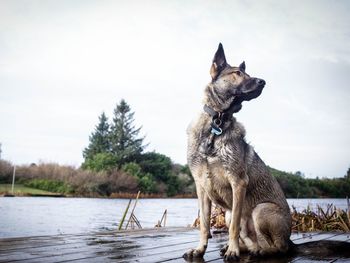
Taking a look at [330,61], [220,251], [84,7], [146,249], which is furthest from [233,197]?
[330,61]

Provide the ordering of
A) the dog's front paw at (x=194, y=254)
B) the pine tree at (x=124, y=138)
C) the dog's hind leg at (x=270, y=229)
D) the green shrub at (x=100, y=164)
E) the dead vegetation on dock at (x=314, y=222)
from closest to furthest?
1. the dog's front paw at (x=194, y=254)
2. the dog's hind leg at (x=270, y=229)
3. the dead vegetation on dock at (x=314, y=222)
4. the green shrub at (x=100, y=164)
5. the pine tree at (x=124, y=138)

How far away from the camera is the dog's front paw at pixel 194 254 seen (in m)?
3.71

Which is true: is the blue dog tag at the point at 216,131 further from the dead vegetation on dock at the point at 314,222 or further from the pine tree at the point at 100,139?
the pine tree at the point at 100,139

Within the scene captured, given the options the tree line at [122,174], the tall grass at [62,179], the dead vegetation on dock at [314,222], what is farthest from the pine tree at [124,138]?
the dead vegetation on dock at [314,222]

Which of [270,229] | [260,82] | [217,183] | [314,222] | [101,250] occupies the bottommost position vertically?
[314,222]

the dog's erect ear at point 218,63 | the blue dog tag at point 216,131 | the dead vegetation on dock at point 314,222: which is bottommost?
the dead vegetation on dock at point 314,222

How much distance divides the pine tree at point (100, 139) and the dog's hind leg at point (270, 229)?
2639 inches

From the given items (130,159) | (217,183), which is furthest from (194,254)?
(130,159)

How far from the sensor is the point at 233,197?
3750mm

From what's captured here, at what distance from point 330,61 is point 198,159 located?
17715mm

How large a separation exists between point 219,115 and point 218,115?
0.04 feet

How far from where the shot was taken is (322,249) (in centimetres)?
410

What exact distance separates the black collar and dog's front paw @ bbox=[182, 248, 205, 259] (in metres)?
1.25

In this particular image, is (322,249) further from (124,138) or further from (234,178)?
(124,138)
